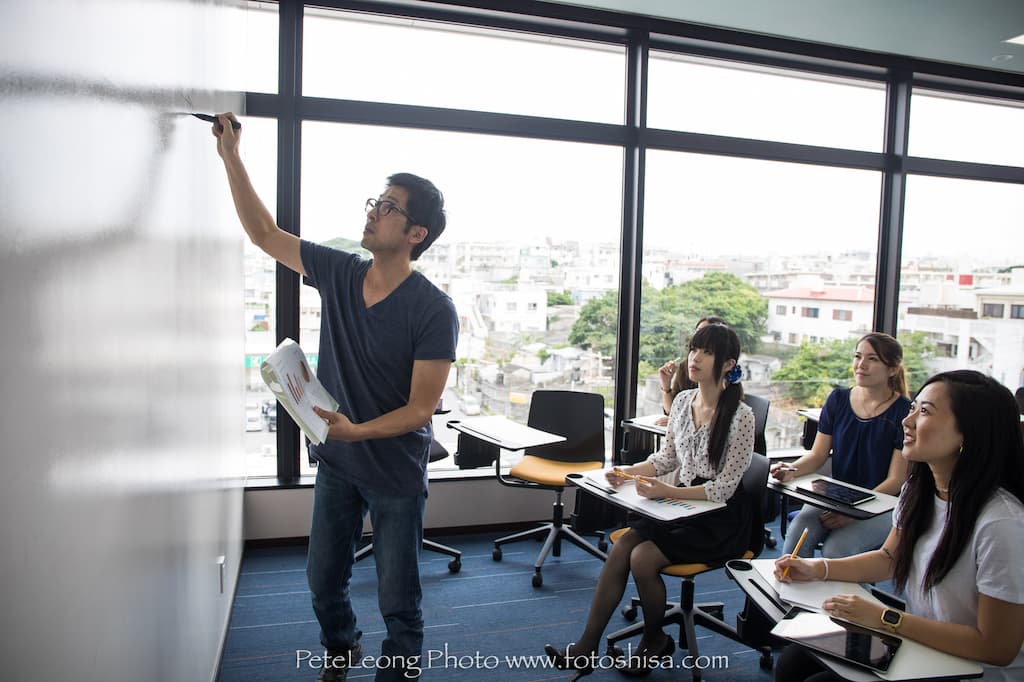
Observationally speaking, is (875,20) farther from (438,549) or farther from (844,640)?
(438,549)

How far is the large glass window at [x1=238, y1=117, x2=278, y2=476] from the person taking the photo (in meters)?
3.55

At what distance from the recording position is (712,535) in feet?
8.21

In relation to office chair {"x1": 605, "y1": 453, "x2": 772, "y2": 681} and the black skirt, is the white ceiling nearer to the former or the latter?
office chair {"x1": 605, "y1": 453, "x2": 772, "y2": 681}

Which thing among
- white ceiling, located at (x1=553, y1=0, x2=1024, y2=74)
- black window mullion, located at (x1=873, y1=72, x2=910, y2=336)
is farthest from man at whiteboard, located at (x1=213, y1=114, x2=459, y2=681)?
black window mullion, located at (x1=873, y1=72, x2=910, y2=336)

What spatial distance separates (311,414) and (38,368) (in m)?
0.87

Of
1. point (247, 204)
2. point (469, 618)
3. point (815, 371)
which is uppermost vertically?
point (247, 204)

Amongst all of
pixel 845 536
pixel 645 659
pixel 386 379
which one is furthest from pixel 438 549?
pixel 845 536

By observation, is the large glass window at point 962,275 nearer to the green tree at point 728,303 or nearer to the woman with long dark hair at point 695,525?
the green tree at point 728,303

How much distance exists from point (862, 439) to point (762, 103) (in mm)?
2542

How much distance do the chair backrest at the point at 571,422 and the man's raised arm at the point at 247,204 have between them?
205 cm

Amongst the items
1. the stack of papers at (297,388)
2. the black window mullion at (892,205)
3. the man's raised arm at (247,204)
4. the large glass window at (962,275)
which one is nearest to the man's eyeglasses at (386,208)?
the man's raised arm at (247,204)

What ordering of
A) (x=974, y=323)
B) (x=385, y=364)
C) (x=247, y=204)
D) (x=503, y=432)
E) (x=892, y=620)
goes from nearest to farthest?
1. (x=892, y=620)
2. (x=247, y=204)
3. (x=385, y=364)
4. (x=503, y=432)
5. (x=974, y=323)

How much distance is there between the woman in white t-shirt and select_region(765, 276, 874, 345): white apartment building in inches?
115

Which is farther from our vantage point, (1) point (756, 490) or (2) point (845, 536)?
Result: (2) point (845, 536)
